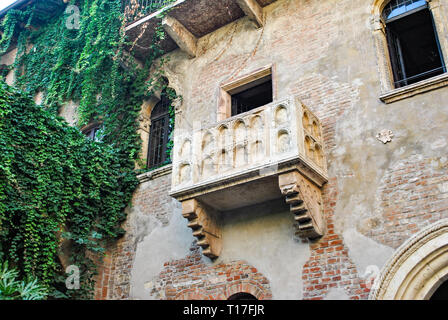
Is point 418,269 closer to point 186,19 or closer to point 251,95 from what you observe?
point 251,95

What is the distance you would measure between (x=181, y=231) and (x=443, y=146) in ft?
14.5

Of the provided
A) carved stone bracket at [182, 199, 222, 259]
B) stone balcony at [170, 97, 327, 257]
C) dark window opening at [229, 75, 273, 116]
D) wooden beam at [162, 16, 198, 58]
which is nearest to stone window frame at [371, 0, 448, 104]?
stone balcony at [170, 97, 327, 257]

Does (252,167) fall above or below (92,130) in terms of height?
below

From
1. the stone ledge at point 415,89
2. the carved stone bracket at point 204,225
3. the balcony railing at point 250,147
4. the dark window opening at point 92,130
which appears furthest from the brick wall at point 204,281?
the dark window opening at point 92,130

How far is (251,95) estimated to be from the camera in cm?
994

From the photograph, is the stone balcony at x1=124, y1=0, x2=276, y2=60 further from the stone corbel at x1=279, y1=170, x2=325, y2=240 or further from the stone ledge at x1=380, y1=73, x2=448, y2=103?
the stone corbel at x1=279, y1=170, x2=325, y2=240

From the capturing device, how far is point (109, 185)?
9.70 metres

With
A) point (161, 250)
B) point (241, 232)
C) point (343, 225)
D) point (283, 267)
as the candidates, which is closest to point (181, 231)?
point (161, 250)

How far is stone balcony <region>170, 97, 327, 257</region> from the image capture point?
7.12m

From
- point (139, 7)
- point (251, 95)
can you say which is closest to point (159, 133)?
point (251, 95)

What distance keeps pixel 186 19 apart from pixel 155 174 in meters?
3.18

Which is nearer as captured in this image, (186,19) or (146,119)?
(186,19)

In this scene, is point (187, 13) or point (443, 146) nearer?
point (443, 146)

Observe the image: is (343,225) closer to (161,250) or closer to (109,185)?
(161,250)
